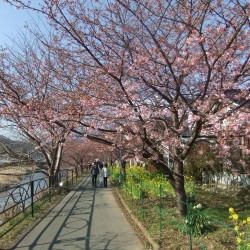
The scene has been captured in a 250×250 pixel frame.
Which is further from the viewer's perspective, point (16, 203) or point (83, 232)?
point (16, 203)

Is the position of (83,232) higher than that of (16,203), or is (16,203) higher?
(16,203)

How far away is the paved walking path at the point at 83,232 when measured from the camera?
654 cm

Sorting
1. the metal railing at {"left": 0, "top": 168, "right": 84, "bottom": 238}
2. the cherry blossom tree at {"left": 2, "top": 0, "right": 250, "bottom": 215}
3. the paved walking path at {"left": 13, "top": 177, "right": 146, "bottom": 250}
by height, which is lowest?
the paved walking path at {"left": 13, "top": 177, "right": 146, "bottom": 250}

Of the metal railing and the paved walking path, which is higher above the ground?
the metal railing

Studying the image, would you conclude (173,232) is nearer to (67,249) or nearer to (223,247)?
(223,247)

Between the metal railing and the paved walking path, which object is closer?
the paved walking path

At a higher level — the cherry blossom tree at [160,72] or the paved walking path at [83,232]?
the cherry blossom tree at [160,72]

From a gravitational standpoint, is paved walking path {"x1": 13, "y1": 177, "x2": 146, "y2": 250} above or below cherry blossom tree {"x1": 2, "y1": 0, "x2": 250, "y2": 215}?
below

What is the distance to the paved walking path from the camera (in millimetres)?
6545

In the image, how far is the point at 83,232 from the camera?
7617mm

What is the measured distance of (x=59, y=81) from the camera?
8117 mm

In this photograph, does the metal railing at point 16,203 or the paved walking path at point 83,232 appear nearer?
the paved walking path at point 83,232

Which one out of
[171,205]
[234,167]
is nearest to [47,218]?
[171,205]

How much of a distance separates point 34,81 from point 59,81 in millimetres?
2407
